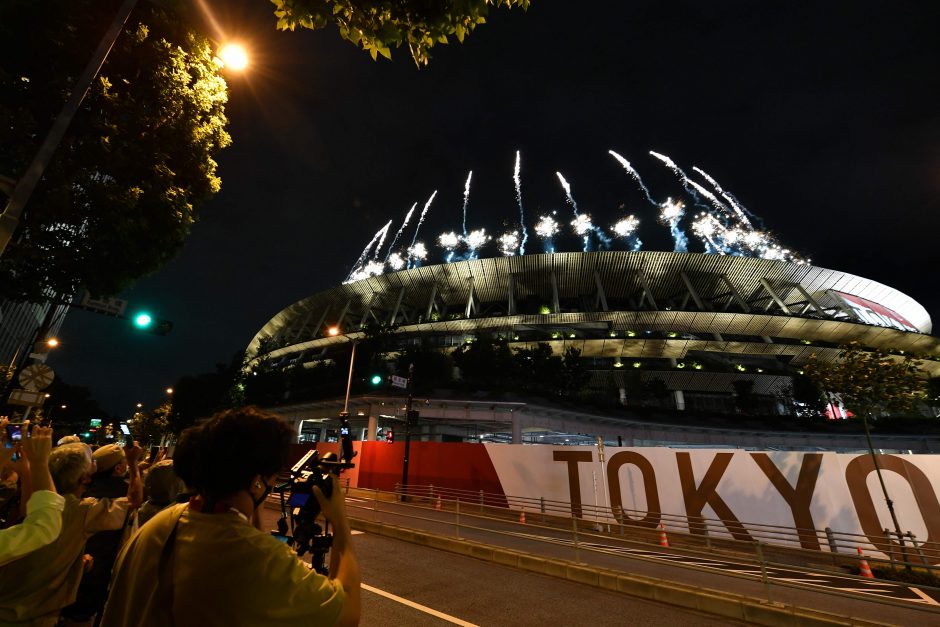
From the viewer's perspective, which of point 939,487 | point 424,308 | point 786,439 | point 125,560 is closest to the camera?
point 125,560

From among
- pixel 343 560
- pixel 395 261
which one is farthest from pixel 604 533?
pixel 395 261

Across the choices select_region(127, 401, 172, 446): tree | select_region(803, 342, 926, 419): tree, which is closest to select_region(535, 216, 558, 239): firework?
select_region(803, 342, 926, 419): tree

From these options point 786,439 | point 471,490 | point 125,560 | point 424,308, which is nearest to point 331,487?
point 125,560

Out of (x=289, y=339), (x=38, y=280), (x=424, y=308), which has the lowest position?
(x=38, y=280)

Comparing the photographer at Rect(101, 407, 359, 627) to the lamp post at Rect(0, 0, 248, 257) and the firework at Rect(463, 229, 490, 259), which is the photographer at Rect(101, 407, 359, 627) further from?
the firework at Rect(463, 229, 490, 259)

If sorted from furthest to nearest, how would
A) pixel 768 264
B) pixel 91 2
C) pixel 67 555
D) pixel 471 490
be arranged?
pixel 768 264, pixel 471 490, pixel 91 2, pixel 67 555

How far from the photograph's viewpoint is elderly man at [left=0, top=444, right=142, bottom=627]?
221 centimetres

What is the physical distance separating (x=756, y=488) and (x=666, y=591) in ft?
27.2

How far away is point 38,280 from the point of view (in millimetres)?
7895

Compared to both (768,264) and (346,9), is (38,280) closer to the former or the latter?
(346,9)

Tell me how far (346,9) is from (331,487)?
4661 millimetres

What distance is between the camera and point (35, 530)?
6.49 feet

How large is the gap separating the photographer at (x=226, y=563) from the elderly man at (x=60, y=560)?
135 cm

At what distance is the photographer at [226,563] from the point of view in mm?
1285
